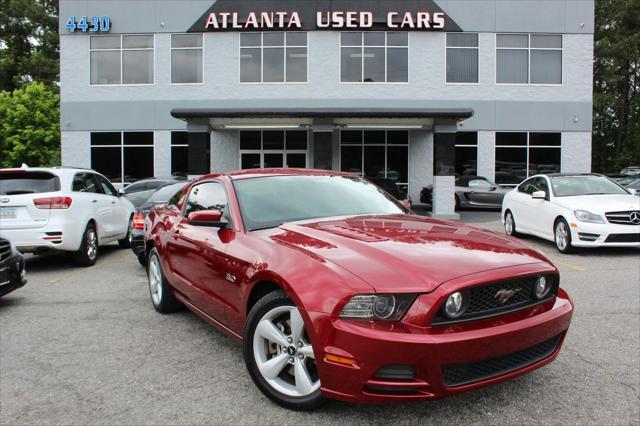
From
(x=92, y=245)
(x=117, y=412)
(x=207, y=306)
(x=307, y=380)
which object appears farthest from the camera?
(x=92, y=245)

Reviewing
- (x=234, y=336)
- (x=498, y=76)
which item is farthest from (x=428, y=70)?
(x=234, y=336)

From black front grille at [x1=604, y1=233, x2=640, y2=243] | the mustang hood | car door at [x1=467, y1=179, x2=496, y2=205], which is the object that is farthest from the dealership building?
the mustang hood

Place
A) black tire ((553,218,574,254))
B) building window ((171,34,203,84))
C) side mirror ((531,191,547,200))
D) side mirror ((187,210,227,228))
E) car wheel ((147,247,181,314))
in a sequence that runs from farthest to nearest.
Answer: building window ((171,34,203,84)) < side mirror ((531,191,547,200)) < black tire ((553,218,574,254)) < car wheel ((147,247,181,314)) < side mirror ((187,210,227,228))

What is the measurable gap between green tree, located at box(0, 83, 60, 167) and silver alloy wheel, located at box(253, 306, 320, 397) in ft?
117

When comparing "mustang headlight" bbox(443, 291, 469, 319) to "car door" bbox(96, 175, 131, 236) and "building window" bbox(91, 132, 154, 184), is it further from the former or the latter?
"building window" bbox(91, 132, 154, 184)

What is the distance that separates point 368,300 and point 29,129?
36970mm

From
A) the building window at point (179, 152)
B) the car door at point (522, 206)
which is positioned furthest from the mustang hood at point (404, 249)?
the building window at point (179, 152)

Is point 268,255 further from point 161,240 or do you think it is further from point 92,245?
point 92,245

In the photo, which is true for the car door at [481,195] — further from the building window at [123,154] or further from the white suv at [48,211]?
the white suv at [48,211]

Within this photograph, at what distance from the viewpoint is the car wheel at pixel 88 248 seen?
837 cm

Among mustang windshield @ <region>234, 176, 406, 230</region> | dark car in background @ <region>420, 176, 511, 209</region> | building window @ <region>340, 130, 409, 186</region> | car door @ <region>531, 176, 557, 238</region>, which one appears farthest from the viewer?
building window @ <region>340, 130, 409, 186</region>

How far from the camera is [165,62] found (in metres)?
22.9

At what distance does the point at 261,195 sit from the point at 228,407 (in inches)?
66.7

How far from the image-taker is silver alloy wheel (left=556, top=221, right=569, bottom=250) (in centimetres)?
917
